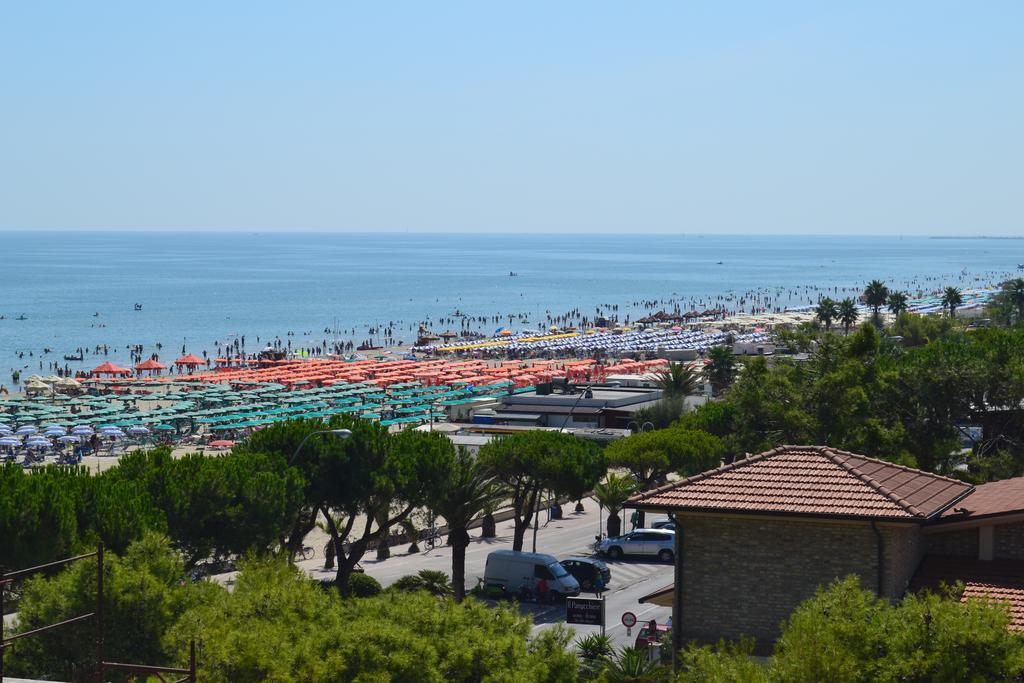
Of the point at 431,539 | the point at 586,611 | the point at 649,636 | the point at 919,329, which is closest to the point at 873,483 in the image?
the point at 586,611

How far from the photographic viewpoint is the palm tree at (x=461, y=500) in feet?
98.4

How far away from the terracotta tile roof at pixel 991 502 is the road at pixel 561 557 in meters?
9.01

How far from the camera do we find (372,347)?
127 metres

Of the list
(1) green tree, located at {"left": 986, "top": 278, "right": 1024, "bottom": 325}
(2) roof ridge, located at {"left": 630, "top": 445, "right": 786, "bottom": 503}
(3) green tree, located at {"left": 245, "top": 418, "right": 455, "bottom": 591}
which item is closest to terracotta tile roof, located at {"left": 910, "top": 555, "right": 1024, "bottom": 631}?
(2) roof ridge, located at {"left": 630, "top": 445, "right": 786, "bottom": 503}

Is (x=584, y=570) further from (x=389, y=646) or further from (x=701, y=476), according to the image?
(x=389, y=646)

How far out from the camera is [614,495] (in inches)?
1464

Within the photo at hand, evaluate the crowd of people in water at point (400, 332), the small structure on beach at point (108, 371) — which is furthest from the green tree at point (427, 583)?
the crowd of people in water at point (400, 332)

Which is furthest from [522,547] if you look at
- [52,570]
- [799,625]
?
[799,625]

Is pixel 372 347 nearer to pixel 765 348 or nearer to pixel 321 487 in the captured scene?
pixel 765 348

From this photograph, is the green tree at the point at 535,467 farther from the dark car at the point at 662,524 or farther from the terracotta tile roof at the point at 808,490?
the terracotta tile roof at the point at 808,490

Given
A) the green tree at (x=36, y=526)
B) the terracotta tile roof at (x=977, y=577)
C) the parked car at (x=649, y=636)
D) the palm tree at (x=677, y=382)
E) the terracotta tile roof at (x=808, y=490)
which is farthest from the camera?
the palm tree at (x=677, y=382)

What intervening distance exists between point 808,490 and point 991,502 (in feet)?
8.66

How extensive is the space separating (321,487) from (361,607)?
15.9 metres

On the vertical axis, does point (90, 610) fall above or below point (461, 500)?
above
